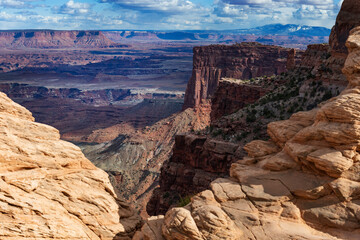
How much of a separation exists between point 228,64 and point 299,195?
102075mm

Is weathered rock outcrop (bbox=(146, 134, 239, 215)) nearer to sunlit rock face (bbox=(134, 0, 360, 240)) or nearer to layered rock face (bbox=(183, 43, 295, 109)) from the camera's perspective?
sunlit rock face (bbox=(134, 0, 360, 240))

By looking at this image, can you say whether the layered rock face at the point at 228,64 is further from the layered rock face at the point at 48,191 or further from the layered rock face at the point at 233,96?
the layered rock face at the point at 48,191

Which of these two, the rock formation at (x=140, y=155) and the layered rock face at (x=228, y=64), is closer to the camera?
the rock formation at (x=140, y=155)

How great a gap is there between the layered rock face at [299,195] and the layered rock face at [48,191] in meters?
2.27

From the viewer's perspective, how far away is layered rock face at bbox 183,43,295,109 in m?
107

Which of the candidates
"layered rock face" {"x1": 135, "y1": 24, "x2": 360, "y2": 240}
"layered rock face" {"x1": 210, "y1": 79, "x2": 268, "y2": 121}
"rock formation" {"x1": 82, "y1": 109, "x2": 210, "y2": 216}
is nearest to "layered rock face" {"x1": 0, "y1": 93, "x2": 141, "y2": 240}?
"layered rock face" {"x1": 135, "y1": 24, "x2": 360, "y2": 240}

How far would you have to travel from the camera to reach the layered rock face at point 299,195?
1538cm

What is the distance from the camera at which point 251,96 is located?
56875 mm

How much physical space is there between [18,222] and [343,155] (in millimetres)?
14438

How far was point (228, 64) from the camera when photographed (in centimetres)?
11581

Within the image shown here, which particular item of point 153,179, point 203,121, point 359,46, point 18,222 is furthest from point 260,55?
point 18,222

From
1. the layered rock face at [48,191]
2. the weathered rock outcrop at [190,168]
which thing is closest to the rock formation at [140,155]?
the weathered rock outcrop at [190,168]

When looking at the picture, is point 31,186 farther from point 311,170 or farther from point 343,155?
point 343,155

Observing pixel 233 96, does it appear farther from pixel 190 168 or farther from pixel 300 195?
pixel 300 195
